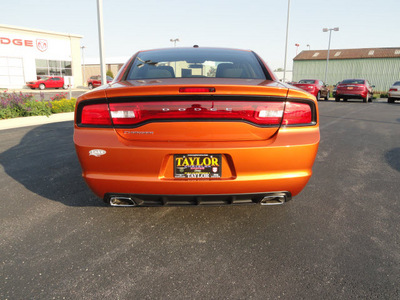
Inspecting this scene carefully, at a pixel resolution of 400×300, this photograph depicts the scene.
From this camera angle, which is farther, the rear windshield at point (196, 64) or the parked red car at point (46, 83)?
the parked red car at point (46, 83)

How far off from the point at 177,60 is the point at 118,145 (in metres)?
1.47

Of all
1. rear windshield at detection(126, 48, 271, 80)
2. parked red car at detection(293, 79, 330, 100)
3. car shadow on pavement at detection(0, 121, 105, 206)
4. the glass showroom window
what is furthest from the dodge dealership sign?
rear windshield at detection(126, 48, 271, 80)

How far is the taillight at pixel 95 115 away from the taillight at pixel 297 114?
138 cm

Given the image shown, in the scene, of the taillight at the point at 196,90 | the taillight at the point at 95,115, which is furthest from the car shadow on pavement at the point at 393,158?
the taillight at the point at 95,115

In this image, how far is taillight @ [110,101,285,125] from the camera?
7.43 ft

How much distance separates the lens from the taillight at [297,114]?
7.79 feet

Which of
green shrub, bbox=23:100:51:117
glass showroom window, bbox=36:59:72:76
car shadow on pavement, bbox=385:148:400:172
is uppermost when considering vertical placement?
glass showroom window, bbox=36:59:72:76

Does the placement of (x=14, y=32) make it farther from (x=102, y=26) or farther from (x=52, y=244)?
(x=52, y=244)

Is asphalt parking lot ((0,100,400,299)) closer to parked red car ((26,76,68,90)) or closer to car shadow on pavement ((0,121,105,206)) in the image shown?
car shadow on pavement ((0,121,105,206))

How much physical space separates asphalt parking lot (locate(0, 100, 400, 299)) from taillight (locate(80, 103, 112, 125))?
3.17 feet

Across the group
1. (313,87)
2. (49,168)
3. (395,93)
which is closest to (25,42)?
(313,87)

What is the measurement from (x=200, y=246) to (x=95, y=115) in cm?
132

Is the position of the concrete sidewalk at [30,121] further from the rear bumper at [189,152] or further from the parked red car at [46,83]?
the parked red car at [46,83]

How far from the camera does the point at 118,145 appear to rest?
2.27 metres
